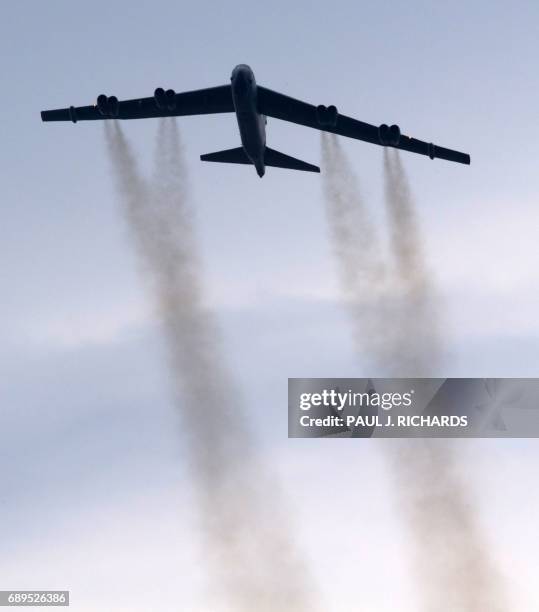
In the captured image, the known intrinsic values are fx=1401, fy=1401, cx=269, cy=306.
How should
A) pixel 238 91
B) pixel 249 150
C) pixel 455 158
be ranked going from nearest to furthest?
pixel 238 91 → pixel 249 150 → pixel 455 158

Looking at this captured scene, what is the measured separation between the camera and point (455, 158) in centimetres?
8231

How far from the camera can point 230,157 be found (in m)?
79.2

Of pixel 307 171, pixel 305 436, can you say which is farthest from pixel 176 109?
pixel 305 436

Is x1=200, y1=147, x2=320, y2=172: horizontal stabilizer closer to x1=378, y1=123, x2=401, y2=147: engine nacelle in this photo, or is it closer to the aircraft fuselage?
the aircraft fuselage

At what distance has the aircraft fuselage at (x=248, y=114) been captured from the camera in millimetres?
70625

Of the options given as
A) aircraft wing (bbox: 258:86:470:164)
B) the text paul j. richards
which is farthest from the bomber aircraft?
the text paul j. richards

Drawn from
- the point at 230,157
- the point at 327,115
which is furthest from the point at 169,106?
the point at 327,115

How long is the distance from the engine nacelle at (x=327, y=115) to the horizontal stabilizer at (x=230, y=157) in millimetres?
5230

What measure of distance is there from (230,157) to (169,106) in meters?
5.08

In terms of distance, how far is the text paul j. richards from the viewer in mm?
76625

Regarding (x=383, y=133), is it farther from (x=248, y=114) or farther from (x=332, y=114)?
(x=248, y=114)

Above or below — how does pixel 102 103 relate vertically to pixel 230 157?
above

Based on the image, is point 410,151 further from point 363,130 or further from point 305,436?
point 305,436

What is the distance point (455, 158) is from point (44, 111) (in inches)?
958
